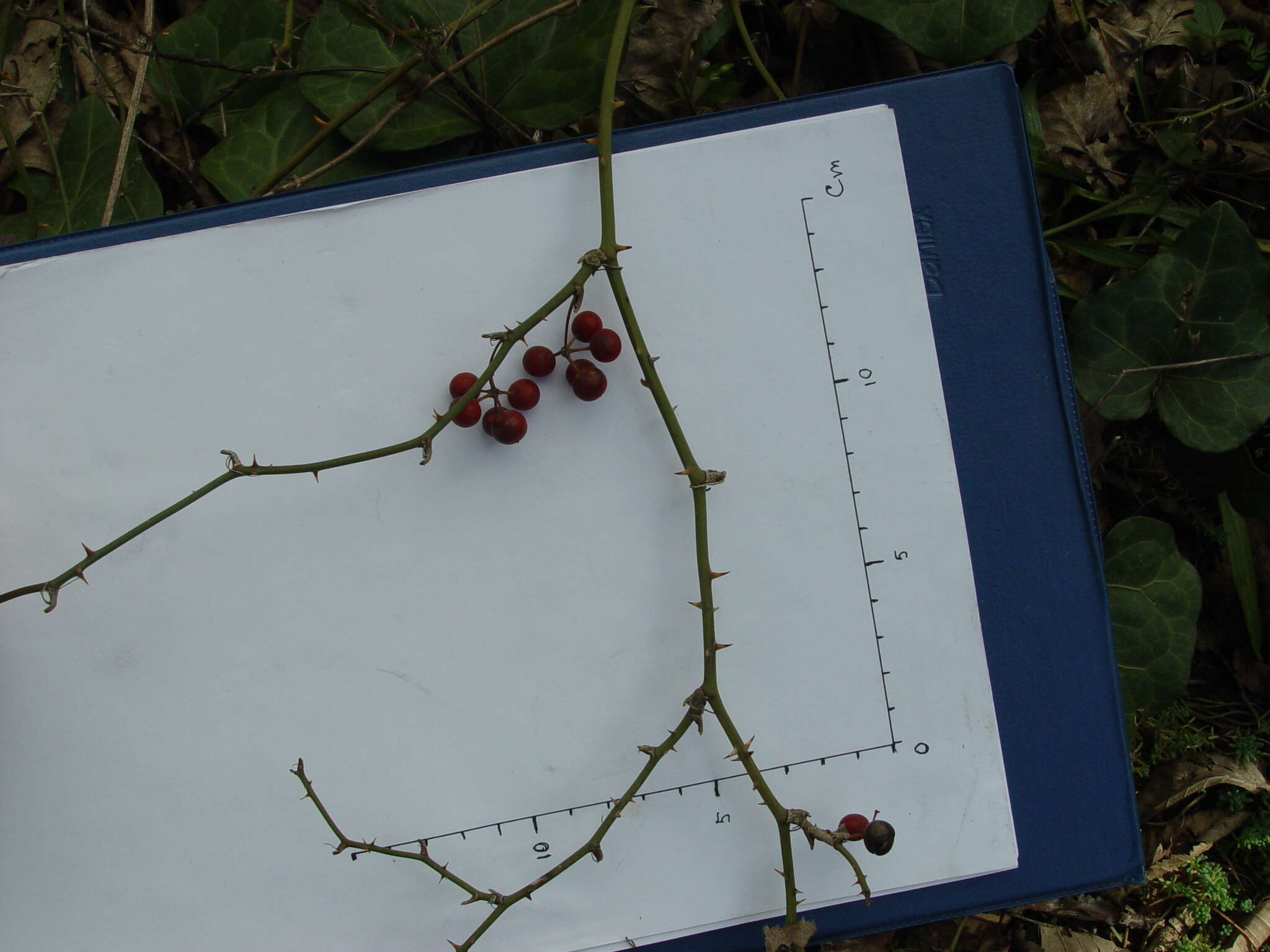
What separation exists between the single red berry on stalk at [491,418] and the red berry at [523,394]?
0.05 feet

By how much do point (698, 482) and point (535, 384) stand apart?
0.62 feet

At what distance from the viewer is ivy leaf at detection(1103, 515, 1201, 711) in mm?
956

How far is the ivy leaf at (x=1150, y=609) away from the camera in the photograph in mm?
956

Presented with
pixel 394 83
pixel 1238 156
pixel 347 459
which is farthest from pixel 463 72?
pixel 1238 156

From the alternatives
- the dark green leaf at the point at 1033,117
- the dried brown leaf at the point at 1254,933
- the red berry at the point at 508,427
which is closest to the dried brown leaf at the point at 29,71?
the red berry at the point at 508,427

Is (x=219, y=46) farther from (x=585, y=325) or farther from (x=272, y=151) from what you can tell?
(x=585, y=325)

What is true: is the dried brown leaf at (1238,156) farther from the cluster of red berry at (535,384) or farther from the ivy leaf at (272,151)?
the ivy leaf at (272,151)

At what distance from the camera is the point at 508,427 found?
0.83 meters

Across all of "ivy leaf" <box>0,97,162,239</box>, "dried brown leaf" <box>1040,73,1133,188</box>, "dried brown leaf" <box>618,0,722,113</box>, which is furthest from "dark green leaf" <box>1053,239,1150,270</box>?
"ivy leaf" <box>0,97,162,239</box>

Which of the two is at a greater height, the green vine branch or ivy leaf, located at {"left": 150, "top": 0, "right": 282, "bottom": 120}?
ivy leaf, located at {"left": 150, "top": 0, "right": 282, "bottom": 120}

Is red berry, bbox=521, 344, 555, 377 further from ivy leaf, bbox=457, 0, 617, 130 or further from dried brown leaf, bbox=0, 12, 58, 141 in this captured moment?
dried brown leaf, bbox=0, 12, 58, 141

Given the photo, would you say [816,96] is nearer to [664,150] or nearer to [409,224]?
[664,150]

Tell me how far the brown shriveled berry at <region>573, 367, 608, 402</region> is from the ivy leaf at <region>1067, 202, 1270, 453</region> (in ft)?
1.70

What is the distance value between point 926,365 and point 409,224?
54 centimetres
